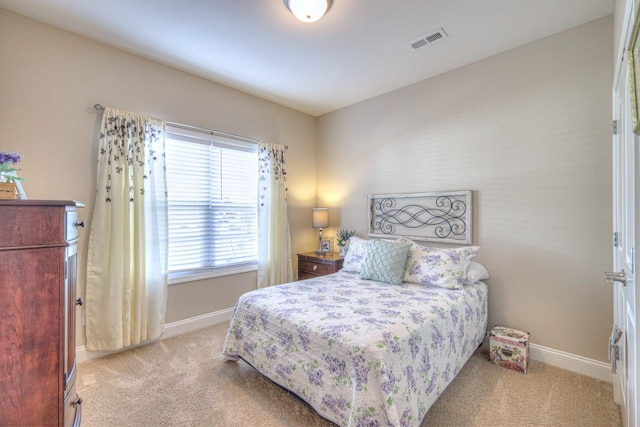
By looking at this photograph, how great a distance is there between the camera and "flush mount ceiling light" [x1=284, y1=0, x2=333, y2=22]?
1.94 meters

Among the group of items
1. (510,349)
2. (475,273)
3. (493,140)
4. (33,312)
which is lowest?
(510,349)

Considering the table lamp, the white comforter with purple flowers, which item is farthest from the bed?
the table lamp

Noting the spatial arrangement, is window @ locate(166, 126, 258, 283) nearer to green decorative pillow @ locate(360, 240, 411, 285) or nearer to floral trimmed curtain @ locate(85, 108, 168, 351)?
floral trimmed curtain @ locate(85, 108, 168, 351)

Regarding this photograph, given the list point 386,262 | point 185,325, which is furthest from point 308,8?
point 185,325

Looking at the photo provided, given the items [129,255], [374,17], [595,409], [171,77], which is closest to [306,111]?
[171,77]

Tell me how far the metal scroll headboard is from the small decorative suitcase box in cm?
86

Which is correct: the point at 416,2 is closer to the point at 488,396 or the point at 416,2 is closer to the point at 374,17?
the point at 374,17

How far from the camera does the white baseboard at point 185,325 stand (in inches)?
95.6

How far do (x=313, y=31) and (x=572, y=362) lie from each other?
339 centimetres

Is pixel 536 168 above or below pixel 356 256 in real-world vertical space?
above

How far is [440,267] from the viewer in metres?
2.53

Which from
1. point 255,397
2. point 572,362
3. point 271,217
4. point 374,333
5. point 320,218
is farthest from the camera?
point 320,218

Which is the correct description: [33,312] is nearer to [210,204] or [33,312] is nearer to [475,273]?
[210,204]

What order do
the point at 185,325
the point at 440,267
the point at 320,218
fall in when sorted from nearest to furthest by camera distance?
the point at 440,267
the point at 185,325
the point at 320,218
